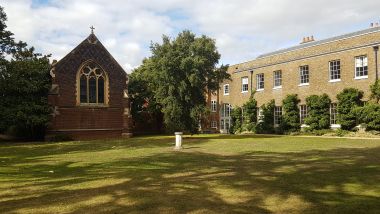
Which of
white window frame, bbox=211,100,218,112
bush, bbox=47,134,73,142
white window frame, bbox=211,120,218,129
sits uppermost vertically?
white window frame, bbox=211,100,218,112

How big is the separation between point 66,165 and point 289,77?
27.3 m

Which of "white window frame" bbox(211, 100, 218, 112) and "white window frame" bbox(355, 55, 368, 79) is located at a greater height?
"white window frame" bbox(355, 55, 368, 79)

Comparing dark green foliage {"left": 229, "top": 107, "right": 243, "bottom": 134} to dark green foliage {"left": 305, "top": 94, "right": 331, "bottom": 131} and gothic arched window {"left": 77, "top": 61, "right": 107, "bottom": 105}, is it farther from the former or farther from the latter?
gothic arched window {"left": 77, "top": 61, "right": 107, "bottom": 105}

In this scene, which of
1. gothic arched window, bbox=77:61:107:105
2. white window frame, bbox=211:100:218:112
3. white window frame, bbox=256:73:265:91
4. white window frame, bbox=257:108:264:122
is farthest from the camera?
white window frame, bbox=211:100:218:112

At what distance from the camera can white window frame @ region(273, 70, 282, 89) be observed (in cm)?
3719

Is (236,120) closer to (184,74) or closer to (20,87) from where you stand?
(184,74)

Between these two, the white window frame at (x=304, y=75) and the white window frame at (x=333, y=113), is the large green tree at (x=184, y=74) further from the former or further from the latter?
the white window frame at (x=333, y=113)

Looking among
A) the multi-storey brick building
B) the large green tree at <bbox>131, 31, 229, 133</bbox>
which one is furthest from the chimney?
the large green tree at <bbox>131, 31, 229, 133</bbox>

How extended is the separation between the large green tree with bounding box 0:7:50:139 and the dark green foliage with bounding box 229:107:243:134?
20430 mm

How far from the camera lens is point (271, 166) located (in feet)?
39.8

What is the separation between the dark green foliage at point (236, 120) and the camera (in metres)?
41.2

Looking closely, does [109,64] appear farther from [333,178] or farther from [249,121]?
[333,178]

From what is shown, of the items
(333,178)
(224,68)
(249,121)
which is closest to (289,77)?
(249,121)

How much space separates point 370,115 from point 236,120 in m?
17.1
